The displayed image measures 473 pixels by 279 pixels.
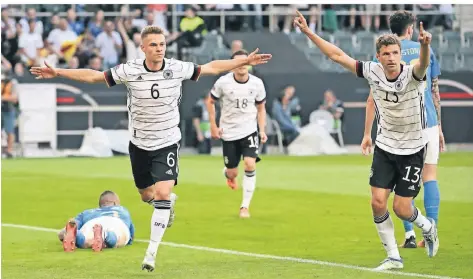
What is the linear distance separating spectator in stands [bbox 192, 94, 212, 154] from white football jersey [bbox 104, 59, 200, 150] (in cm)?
1907

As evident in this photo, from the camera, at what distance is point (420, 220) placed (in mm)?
12094

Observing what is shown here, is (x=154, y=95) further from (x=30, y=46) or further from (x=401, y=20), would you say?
(x=30, y=46)

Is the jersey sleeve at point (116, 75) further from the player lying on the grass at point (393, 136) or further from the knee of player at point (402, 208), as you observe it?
the knee of player at point (402, 208)

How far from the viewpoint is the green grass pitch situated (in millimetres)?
11906

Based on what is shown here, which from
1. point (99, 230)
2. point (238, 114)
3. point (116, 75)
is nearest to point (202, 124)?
point (238, 114)

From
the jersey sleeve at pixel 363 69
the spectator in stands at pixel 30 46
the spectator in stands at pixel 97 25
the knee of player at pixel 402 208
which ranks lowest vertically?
the knee of player at pixel 402 208

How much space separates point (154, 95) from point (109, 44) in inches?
795

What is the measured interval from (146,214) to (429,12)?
58.8 feet

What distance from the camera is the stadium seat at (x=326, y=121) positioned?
106 feet

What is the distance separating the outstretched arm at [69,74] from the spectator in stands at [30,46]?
A: 19.8 meters

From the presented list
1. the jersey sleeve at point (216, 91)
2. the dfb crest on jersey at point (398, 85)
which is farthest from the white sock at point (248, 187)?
the dfb crest on jersey at point (398, 85)

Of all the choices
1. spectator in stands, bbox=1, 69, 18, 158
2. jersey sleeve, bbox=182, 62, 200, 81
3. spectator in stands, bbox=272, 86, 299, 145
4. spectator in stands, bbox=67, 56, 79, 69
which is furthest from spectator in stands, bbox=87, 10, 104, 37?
jersey sleeve, bbox=182, 62, 200, 81

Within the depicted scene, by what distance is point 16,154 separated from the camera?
102ft

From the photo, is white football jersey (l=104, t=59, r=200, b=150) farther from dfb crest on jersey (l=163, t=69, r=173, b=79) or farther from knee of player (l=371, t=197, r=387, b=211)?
knee of player (l=371, t=197, r=387, b=211)
